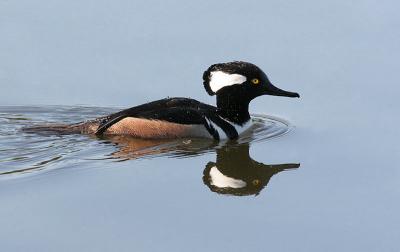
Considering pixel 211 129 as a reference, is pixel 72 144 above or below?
below

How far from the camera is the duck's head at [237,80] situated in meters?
11.1

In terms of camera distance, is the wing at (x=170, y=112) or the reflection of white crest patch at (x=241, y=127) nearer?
the wing at (x=170, y=112)

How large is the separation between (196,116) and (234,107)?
0.64 meters

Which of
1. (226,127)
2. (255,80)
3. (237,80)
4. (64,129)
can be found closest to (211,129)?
(226,127)

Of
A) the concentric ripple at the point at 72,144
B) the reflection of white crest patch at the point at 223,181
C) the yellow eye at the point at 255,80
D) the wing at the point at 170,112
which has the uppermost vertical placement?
the yellow eye at the point at 255,80

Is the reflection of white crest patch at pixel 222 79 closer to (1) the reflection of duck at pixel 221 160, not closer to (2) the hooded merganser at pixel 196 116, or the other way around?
→ (2) the hooded merganser at pixel 196 116

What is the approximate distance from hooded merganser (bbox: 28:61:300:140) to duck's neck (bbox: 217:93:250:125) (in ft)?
0.04

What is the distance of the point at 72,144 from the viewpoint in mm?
10711

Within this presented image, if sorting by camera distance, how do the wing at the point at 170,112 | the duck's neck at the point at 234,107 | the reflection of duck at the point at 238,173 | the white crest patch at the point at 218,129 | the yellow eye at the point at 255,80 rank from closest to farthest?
the reflection of duck at the point at 238,173, the wing at the point at 170,112, the white crest patch at the point at 218,129, the yellow eye at the point at 255,80, the duck's neck at the point at 234,107

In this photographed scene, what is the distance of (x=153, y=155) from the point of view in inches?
402

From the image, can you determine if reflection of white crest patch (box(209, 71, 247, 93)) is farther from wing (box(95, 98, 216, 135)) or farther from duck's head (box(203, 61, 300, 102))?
wing (box(95, 98, 216, 135))

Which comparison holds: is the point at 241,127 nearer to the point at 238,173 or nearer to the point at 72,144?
the point at 238,173

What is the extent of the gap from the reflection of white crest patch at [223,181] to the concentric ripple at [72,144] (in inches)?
33.2

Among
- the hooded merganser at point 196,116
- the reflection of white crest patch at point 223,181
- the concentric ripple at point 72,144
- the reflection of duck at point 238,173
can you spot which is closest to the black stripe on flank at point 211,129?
the hooded merganser at point 196,116
